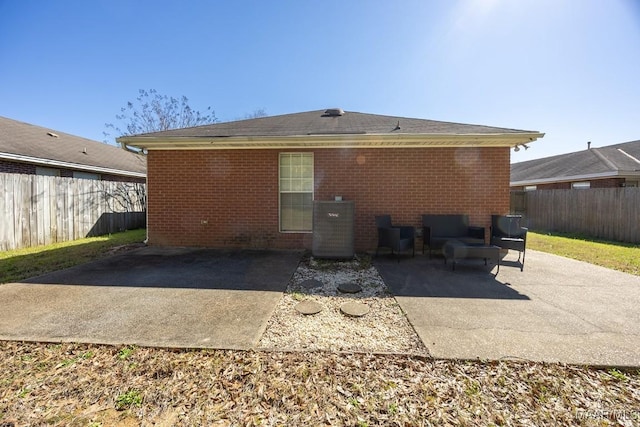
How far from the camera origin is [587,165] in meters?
13.4

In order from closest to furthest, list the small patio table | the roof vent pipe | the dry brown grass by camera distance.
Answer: the dry brown grass, the small patio table, the roof vent pipe

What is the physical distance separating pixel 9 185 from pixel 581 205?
2009cm

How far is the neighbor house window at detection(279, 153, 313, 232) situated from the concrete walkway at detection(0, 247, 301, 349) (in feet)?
5.34

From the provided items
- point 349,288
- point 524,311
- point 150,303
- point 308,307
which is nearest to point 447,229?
point 524,311

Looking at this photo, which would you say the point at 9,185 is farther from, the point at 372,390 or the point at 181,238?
the point at 372,390

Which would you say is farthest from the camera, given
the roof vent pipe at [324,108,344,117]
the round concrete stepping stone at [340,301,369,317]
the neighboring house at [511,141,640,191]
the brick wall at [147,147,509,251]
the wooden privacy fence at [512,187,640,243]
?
the neighboring house at [511,141,640,191]

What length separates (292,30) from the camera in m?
8.59

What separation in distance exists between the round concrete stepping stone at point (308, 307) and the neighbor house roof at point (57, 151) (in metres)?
11.3

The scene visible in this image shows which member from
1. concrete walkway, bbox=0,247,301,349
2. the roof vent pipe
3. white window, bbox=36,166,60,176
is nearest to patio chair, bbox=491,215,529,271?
concrete walkway, bbox=0,247,301,349

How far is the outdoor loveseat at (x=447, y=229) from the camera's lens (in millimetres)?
6191

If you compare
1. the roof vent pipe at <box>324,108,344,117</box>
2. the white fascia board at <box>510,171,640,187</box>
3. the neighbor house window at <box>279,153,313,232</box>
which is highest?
the roof vent pipe at <box>324,108,344,117</box>

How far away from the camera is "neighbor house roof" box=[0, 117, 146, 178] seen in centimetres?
916

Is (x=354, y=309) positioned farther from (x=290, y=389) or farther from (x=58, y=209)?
(x=58, y=209)

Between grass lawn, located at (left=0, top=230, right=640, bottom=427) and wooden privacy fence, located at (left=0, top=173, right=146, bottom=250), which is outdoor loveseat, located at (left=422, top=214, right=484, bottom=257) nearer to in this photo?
grass lawn, located at (left=0, top=230, right=640, bottom=427)
